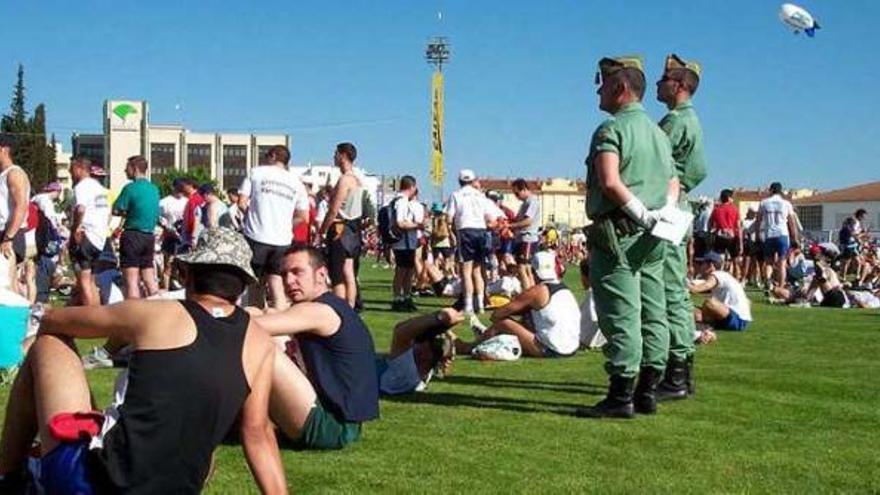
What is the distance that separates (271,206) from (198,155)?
142 meters

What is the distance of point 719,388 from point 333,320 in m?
3.40

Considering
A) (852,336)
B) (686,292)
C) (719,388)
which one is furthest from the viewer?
(852,336)

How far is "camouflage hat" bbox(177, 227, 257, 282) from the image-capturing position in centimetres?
360

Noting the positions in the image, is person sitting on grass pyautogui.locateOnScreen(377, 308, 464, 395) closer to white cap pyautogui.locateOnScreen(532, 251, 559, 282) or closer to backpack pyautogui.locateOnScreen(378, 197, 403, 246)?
white cap pyautogui.locateOnScreen(532, 251, 559, 282)

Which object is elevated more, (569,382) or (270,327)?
(270,327)

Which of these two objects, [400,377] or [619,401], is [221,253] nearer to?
[619,401]

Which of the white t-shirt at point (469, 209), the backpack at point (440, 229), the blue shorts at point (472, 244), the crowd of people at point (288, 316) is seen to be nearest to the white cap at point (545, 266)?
the crowd of people at point (288, 316)

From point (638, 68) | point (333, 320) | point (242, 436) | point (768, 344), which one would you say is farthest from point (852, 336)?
point (242, 436)

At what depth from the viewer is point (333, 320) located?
18.1ft

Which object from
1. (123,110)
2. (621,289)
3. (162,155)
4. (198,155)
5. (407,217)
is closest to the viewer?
(621,289)

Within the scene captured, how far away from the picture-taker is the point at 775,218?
64.9 ft

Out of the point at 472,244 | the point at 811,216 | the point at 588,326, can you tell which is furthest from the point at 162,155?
the point at 588,326

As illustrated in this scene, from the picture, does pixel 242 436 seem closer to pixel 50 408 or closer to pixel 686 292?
pixel 50 408

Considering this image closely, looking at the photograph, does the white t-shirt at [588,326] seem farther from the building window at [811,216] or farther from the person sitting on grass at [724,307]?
the building window at [811,216]
